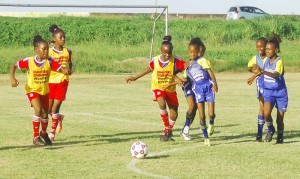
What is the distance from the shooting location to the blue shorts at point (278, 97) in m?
14.5

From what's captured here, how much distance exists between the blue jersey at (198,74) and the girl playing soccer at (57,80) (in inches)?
90.9

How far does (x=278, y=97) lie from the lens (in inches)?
571

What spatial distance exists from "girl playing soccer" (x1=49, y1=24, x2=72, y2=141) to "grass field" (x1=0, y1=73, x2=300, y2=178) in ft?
1.48

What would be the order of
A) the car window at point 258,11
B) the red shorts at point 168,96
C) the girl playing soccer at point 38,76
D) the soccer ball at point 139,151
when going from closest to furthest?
the soccer ball at point 139,151, the girl playing soccer at point 38,76, the red shorts at point 168,96, the car window at point 258,11

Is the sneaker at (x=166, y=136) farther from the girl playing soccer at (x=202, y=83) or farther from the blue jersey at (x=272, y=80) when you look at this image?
the blue jersey at (x=272, y=80)

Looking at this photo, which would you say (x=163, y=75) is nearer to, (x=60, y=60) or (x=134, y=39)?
(x=60, y=60)

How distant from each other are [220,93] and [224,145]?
1156 centimetres

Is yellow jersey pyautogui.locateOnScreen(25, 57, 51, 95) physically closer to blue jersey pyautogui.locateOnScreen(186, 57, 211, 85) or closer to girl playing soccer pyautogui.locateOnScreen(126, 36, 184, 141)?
girl playing soccer pyautogui.locateOnScreen(126, 36, 184, 141)

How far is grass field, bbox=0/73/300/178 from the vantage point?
11.7 metres

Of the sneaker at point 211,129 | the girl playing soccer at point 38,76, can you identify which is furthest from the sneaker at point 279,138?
the girl playing soccer at point 38,76

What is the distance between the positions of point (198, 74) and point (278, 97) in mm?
1403

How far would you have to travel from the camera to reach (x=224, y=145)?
47.1 feet

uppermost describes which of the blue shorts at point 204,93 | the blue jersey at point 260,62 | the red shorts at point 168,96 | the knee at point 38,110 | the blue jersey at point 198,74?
the blue jersey at point 260,62

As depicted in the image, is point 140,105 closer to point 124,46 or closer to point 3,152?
point 3,152
